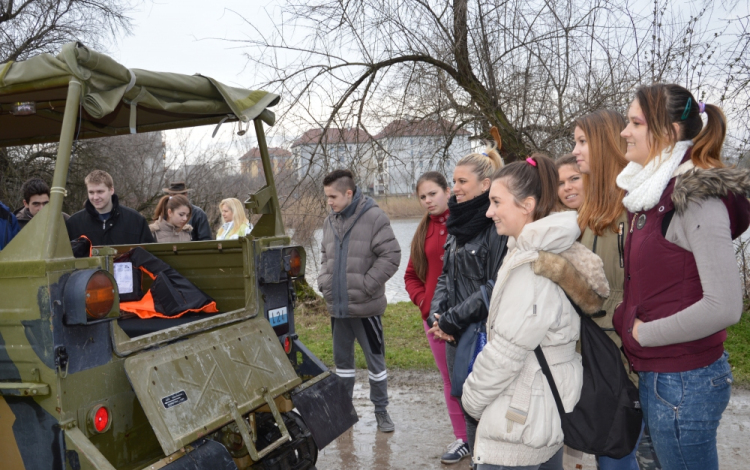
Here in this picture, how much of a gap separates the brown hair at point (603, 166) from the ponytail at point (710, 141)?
542 millimetres

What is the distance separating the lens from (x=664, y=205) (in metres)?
2.20

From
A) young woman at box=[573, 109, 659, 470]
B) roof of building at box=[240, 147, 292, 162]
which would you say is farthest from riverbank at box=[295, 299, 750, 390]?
young woman at box=[573, 109, 659, 470]

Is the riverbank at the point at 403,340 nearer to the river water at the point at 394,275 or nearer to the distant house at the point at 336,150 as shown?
the river water at the point at 394,275

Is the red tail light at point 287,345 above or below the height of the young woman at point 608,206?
below

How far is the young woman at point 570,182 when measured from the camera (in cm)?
335

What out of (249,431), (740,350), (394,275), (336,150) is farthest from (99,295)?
(394,275)

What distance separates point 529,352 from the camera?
7.64 feet

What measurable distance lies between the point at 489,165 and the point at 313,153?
471cm

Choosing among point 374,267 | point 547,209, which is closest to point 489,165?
point 547,209

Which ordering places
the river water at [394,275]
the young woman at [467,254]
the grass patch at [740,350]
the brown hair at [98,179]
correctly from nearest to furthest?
the young woman at [467,254], the brown hair at [98,179], the grass patch at [740,350], the river water at [394,275]

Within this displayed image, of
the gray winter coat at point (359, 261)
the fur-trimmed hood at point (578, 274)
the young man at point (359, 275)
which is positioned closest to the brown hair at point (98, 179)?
the young man at point (359, 275)

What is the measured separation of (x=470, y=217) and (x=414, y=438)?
7.12 ft

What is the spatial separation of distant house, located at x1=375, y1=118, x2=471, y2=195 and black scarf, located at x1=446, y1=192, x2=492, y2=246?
4.63 m

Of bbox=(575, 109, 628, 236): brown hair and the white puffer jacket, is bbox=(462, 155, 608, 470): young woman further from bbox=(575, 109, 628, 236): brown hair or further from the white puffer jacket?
bbox=(575, 109, 628, 236): brown hair
